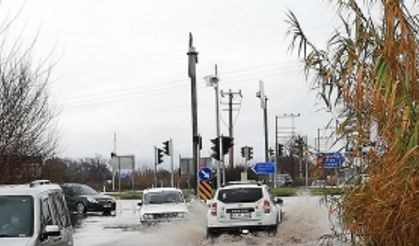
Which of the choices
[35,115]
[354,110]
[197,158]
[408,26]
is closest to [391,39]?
[408,26]

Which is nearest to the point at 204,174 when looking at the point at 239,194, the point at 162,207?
the point at 162,207

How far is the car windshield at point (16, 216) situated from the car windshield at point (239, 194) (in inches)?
462

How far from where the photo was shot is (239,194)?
72.1ft

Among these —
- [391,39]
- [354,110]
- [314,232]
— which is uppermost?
[391,39]

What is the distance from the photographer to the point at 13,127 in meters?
18.2

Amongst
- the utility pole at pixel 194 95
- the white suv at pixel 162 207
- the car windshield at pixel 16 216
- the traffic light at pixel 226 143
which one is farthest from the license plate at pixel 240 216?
the car windshield at pixel 16 216

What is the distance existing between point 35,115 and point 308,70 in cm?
1255

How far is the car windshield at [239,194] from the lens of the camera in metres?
21.8

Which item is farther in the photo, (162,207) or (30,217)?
(162,207)

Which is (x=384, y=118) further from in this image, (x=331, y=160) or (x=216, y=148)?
(x=216, y=148)

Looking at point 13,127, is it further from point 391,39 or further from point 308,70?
point 391,39

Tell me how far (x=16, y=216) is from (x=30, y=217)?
20cm

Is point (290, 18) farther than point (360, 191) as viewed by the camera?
Yes

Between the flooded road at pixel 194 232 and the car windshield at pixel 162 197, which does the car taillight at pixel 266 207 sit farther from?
the car windshield at pixel 162 197
